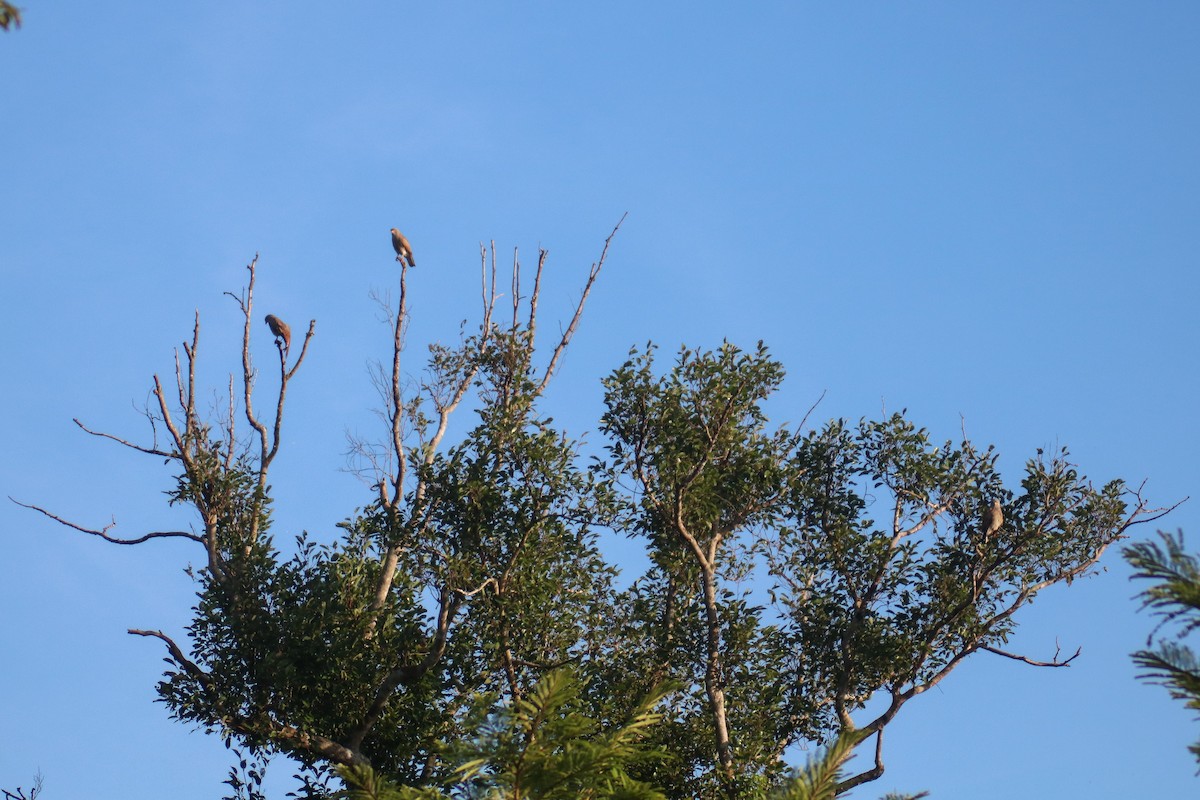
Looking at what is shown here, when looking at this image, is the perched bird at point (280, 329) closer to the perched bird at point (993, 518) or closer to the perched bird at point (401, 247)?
the perched bird at point (401, 247)

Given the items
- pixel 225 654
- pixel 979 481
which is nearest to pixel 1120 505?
pixel 979 481

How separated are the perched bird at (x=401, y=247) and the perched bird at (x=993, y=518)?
33.1ft

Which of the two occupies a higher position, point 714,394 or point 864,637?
point 714,394

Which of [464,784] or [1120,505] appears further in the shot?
[1120,505]

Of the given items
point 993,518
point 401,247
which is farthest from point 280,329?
point 993,518

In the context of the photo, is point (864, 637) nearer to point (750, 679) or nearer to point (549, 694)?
point (750, 679)

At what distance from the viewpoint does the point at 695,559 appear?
19453 millimetres

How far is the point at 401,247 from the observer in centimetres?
2314

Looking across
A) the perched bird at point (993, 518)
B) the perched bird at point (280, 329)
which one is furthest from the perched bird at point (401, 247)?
the perched bird at point (993, 518)

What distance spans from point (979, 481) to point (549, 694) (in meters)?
13.4

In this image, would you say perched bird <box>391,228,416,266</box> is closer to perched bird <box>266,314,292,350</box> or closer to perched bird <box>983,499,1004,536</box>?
perched bird <box>266,314,292,350</box>

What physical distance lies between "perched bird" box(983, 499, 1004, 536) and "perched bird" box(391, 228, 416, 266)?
398 inches

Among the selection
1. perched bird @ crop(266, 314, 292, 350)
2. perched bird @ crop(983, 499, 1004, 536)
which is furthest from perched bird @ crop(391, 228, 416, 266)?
perched bird @ crop(983, 499, 1004, 536)

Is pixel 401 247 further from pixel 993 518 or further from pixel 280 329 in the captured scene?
pixel 993 518
